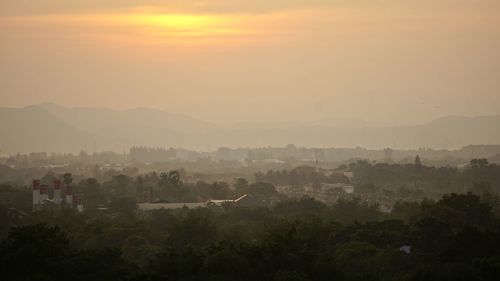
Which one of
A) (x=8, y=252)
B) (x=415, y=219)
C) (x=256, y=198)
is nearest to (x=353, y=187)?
(x=256, y=198)

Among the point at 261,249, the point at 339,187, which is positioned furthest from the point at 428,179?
the point at 261,249

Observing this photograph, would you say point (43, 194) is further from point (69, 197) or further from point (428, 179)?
point (428, 179)

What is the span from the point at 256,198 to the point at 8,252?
49.7 m

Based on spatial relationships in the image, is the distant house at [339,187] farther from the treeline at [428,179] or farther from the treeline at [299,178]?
the treeline at [299,178]

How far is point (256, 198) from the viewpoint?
3504 inches

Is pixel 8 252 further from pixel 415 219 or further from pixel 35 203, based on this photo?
pixel 35 203

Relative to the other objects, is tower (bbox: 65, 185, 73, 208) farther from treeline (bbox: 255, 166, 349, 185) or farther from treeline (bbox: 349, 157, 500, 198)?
treeline (bbox: 255, 166, 349, 185)

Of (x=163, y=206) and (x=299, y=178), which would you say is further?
(x=299, y=178)

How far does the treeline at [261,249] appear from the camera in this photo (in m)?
39.0

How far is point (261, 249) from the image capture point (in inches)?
1672

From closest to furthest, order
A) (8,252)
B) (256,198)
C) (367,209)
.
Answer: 1. (8,252)
2. (367,209)
3. (256,198)

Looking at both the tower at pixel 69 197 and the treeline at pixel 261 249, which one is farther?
the tower at pixel 69 197

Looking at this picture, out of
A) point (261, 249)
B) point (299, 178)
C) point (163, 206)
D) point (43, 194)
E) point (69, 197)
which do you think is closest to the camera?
point (261, 249)

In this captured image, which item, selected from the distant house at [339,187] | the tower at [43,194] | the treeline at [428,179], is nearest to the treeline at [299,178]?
the treeline at [428,179]
